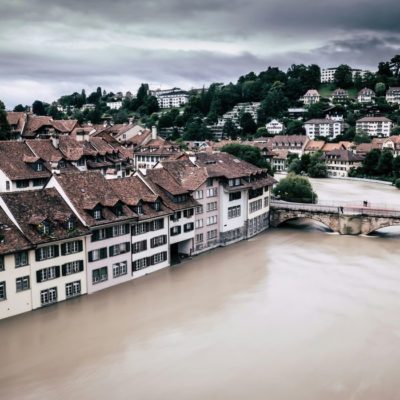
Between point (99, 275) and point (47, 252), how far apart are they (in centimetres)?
494

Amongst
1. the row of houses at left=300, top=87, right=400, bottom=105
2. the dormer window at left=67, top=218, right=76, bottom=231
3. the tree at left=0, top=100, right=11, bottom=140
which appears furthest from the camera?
the row of houses at left=300, top=87, right=400, bottom=105

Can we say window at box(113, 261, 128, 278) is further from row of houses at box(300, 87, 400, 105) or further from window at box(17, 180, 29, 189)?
row of houses at box(300, 87, 400, 105)

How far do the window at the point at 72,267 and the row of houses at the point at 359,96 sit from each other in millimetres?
161348

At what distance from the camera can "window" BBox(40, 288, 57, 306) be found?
1364 inches

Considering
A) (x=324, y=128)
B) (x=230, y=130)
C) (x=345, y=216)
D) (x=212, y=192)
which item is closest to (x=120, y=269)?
(x=212, y=192)

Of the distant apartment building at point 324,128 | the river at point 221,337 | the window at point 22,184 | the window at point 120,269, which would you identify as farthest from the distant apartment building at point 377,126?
the window at point 120,269

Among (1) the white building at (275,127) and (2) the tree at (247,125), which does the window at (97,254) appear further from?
(2) the tree at (247,125)

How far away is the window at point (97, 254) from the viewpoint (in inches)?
1480

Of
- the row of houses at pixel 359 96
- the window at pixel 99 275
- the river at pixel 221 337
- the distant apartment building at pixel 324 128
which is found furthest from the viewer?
the row of houses at pixel 359 96

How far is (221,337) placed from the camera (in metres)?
31.8

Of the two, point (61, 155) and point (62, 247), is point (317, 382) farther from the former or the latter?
point (61, 155)

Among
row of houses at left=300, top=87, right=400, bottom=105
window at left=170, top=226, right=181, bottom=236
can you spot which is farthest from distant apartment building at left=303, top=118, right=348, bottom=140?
window at left=170, top=226, right=181, bottom=236

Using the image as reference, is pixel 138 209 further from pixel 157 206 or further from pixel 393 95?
pixel 393 95

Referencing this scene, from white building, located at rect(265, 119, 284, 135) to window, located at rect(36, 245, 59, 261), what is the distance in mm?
132675
